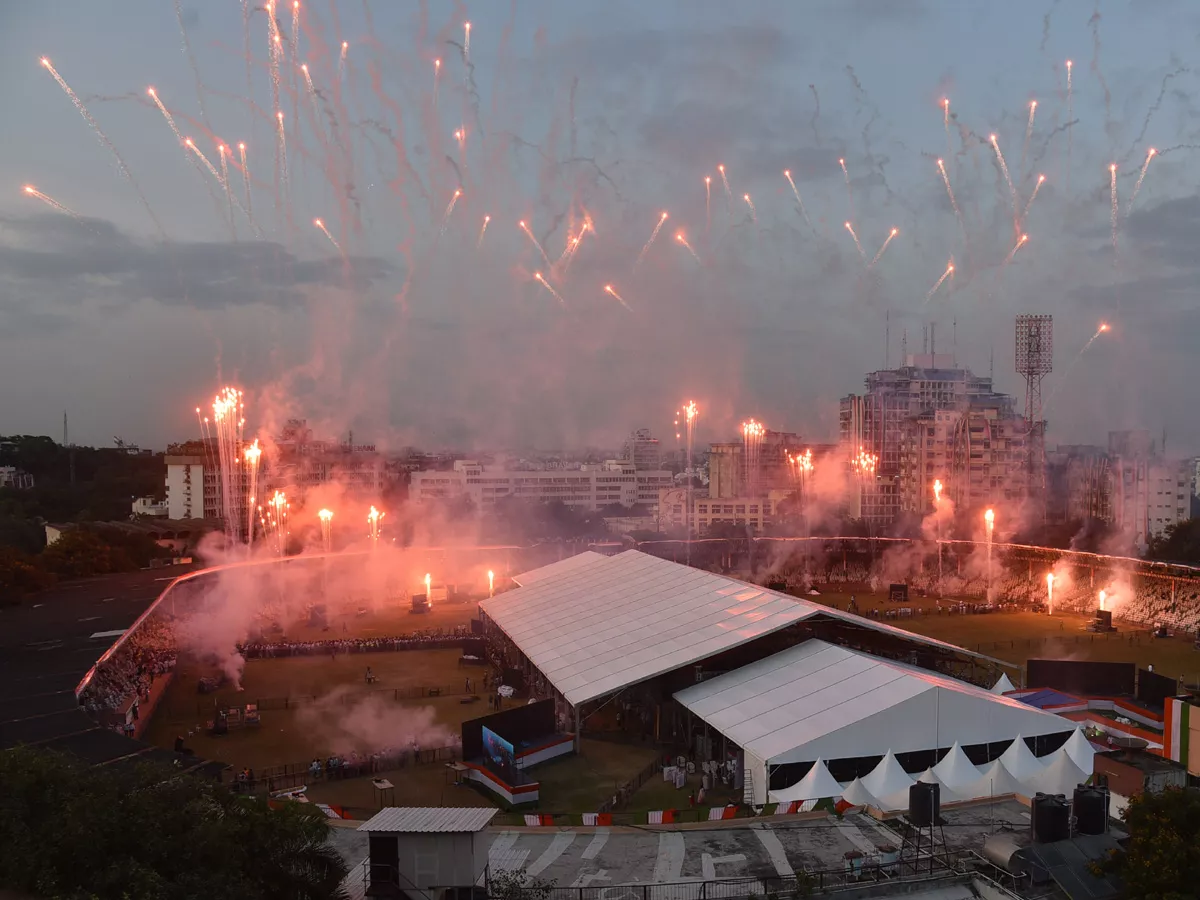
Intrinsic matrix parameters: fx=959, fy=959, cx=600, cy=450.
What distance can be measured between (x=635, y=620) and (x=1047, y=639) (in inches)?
689

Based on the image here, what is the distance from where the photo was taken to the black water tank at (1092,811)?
11.0 meters

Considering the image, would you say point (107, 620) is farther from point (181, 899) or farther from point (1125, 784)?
point (1125, 784)

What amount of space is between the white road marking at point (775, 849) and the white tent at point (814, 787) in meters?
3.25

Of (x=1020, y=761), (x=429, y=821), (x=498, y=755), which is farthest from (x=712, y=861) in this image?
(x=1020, y=761)

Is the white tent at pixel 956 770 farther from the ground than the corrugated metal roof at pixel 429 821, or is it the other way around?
the corrugated metal roof at pixel 429 821

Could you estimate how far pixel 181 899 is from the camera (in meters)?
7.72

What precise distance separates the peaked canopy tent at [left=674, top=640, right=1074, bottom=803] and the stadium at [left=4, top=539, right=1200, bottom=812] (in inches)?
1.7

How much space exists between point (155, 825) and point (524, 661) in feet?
66.1

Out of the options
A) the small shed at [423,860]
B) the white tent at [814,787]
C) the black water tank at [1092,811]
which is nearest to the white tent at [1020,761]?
the white tent at [814,787]

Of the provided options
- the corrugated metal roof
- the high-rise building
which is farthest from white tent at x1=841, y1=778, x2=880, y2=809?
the high-rise building

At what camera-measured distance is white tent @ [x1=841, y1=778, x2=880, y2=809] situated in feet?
50.6

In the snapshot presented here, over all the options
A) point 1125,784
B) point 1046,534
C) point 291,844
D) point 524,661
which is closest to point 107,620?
point 524,661

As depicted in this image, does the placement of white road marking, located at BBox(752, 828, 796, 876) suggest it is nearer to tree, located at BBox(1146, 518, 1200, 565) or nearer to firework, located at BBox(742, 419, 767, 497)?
tree, located at BBox(1146, 518, 1200, 565)

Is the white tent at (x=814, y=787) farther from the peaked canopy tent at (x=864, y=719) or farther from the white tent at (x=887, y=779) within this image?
the white tent at (x=887, y=779)
